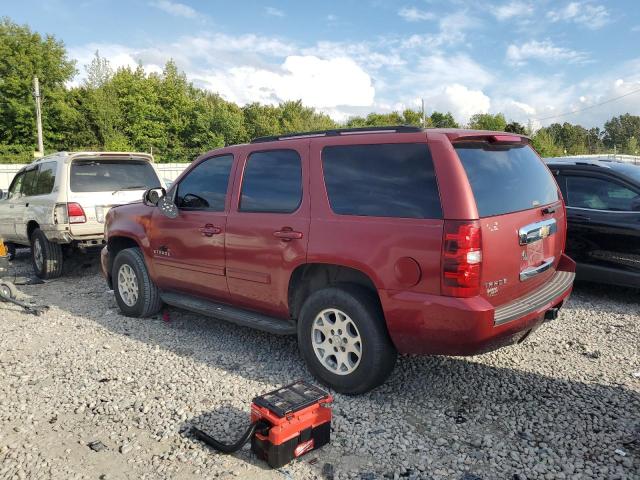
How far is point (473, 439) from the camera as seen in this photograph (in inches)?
124

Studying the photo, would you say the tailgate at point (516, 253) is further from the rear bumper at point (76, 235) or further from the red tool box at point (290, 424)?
the rear bumper at point (76, 235)

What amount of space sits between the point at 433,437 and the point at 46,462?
2.34 metres

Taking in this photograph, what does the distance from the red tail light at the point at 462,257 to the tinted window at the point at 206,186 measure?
223 cm

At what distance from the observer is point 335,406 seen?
3555 mm

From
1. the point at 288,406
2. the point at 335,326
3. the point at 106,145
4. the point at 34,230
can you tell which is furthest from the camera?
the point at 106,145

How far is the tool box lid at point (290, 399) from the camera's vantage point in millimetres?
2908

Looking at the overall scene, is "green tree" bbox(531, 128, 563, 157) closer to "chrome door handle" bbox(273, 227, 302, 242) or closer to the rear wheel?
the rear wheel

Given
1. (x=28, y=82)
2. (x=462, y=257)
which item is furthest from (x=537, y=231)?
(x=28, y=82)

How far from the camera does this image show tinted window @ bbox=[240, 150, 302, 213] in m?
3.99

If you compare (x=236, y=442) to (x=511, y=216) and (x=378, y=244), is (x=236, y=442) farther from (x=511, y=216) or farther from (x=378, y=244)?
(x=511, y=216)

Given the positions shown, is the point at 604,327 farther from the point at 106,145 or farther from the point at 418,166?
the point at 106,145

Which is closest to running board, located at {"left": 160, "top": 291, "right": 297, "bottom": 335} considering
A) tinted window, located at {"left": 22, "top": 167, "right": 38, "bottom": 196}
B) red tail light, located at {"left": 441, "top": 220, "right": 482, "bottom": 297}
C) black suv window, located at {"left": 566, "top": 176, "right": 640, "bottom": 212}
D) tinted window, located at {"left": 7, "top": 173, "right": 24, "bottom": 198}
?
red tail light, located at {"left": 441, "top": 220, "right": 482, "bottom": 297}

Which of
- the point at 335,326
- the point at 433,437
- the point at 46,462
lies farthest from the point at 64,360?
the point at 433,437

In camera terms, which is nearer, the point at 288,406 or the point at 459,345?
the point at 288,406
